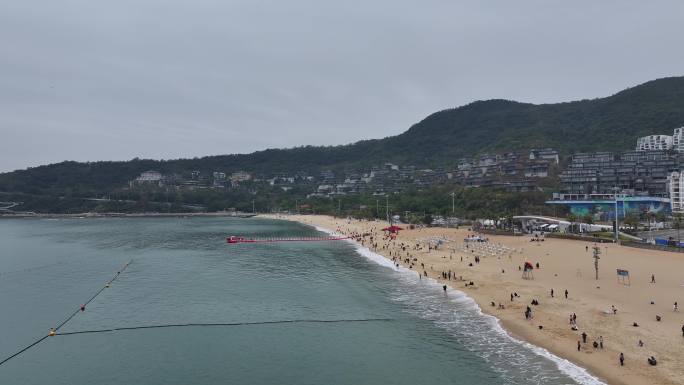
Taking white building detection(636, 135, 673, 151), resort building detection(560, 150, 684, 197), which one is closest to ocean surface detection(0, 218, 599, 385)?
resort building detection(560, 150, 684, 197)

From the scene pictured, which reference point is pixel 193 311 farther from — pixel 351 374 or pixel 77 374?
pixel 351 374

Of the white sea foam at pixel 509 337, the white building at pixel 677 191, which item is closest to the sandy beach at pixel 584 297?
the white sea foam at pixel 509 337

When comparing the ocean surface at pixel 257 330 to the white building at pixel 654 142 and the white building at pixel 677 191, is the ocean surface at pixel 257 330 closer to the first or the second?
the white building at pixel 677 191

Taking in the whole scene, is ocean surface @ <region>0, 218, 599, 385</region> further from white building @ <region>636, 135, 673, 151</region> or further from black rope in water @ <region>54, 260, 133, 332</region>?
white building @ <region>636, 135, 673, 151</region>

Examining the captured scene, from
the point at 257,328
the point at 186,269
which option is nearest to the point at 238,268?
the point at 186,269

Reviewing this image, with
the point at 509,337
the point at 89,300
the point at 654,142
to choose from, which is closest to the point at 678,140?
the point at 654,142

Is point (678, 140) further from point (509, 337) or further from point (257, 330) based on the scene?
point (257, 330)

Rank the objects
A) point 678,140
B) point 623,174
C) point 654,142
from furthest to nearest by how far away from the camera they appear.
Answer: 1. point 654,142
2. point 678,140
3. point 623,174
